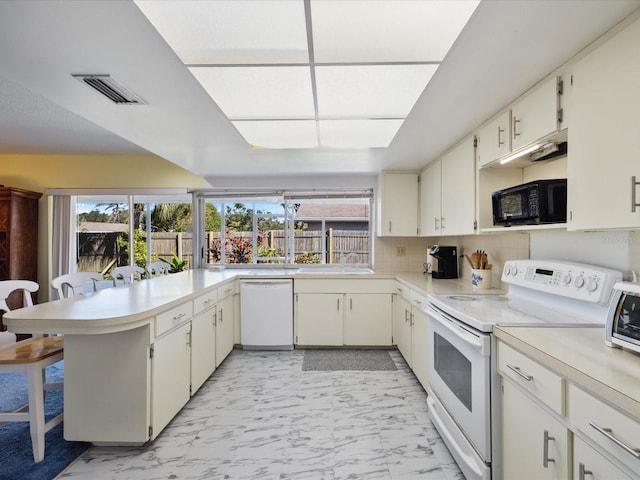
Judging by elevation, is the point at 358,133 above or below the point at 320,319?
above

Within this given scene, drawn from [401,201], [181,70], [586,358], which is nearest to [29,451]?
[181,70]

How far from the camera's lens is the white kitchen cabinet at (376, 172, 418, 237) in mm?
3766

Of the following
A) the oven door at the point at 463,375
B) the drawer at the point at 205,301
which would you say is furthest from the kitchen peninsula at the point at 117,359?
the oven door at the point at 463,375

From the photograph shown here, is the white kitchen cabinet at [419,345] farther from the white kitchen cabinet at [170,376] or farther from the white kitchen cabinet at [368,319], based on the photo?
the white kitchen cabinet at [170,376]

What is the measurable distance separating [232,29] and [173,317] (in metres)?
1.71

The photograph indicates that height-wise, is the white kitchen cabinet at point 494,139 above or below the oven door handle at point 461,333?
above

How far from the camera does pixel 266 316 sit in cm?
370

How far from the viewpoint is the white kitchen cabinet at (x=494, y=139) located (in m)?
1.90

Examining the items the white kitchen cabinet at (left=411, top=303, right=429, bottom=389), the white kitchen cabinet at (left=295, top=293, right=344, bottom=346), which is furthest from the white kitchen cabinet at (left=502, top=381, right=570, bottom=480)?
the white kitchen cabinet at (left=295, top=293, right=344, bottom=346)

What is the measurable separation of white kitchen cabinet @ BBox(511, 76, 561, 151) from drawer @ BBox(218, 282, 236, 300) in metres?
2.65

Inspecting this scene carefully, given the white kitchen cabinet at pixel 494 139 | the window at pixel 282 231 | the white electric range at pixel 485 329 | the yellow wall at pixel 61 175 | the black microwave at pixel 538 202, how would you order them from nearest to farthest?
the white electric range at pixel 485 329 < the black microwave at pixel 538 202 < the white kitchen cabinet at pixel 494 139 < the yellow wall at pixel 61 175 < the window at pixel 282 231

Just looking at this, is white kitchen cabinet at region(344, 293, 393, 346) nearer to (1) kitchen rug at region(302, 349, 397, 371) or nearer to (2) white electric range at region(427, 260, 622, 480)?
(1) kitchen rug at region(302, 349, 397, 371)

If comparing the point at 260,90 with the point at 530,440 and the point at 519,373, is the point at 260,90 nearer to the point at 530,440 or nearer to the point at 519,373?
the point at 519,373

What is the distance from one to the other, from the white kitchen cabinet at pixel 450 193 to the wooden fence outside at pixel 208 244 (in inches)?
40.9
